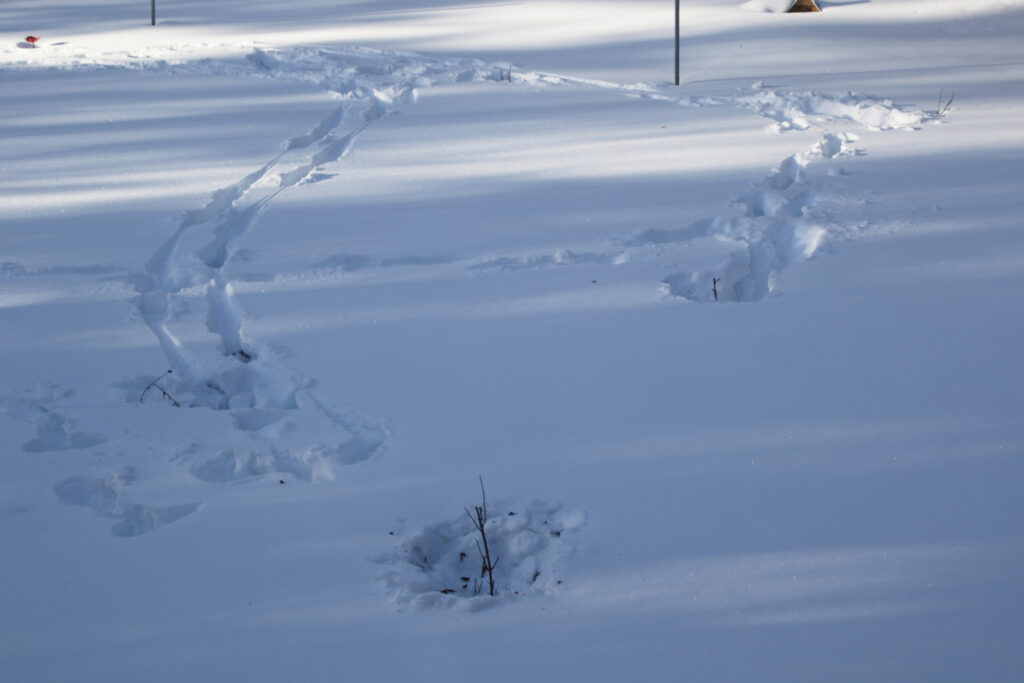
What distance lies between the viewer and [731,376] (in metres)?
3.18

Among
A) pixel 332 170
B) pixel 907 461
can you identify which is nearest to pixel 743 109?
pixel 332 170

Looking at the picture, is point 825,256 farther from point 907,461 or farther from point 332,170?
point 332,170

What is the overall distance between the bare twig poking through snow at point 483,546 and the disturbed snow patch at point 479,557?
0.04ft

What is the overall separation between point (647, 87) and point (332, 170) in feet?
8.73

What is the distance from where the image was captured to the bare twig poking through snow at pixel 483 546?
92.7 inches

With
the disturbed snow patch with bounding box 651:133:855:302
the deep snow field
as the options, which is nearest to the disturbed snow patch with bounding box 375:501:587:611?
the deep snow field

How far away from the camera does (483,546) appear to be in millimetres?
2510

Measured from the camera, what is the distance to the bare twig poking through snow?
7.72ft

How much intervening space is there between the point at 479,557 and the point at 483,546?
0.04m

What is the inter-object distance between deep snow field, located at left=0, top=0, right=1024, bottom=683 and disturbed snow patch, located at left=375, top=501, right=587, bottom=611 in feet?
0.03

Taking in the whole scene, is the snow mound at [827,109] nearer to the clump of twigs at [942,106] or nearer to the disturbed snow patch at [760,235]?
the clump of twigs at [942,106]

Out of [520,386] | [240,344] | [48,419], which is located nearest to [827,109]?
[520,386]

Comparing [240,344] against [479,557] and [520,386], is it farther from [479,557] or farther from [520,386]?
[479,557]

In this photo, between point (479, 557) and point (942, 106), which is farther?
point (942, 106)
